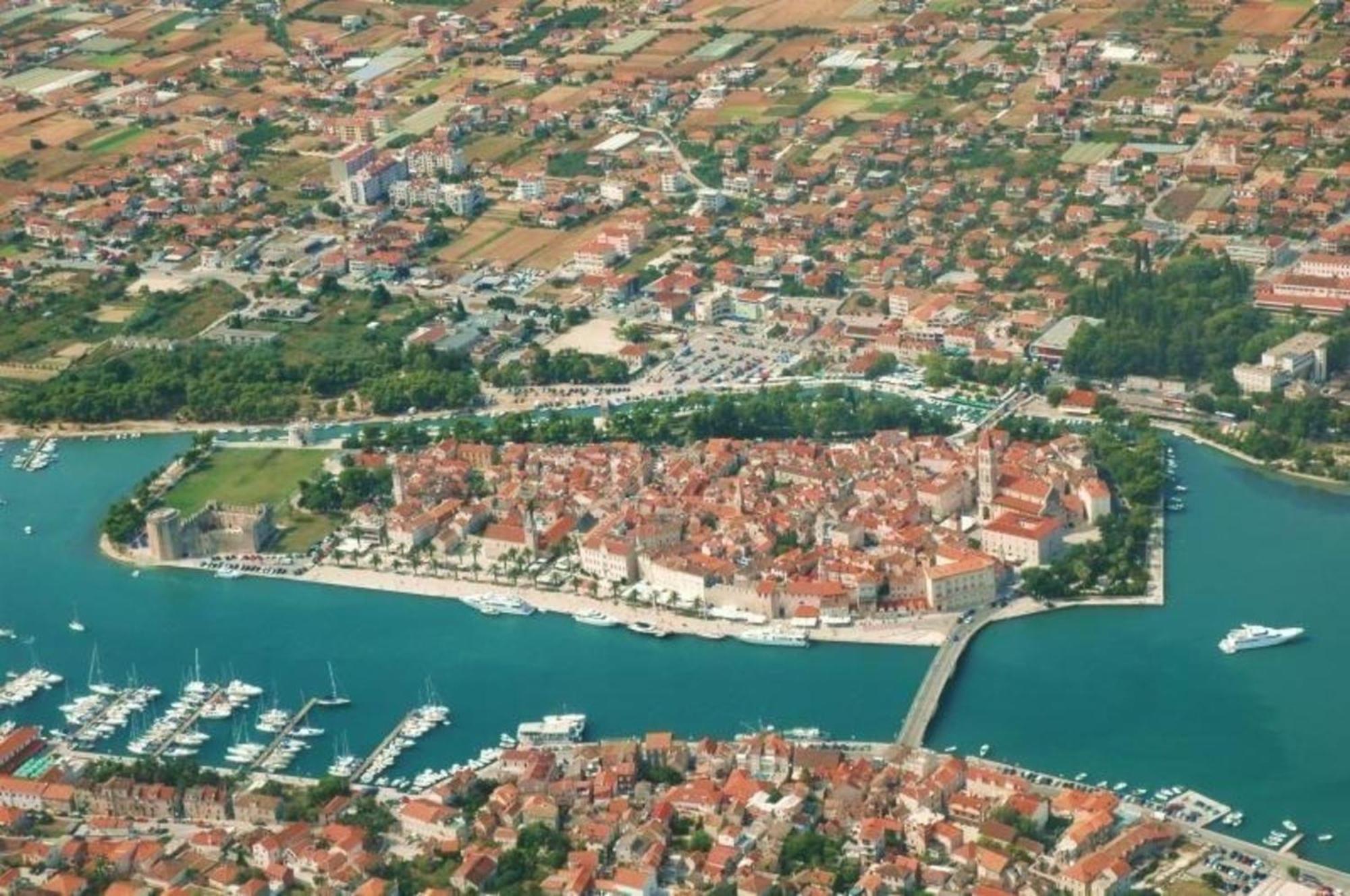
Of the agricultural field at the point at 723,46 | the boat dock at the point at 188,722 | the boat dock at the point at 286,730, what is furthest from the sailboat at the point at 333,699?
the agricultural field at the point at 723,46

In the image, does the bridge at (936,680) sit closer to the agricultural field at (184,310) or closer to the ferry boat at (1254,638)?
the ferry boat at (1254,638)

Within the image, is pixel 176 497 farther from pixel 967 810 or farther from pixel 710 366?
pixel 967 810

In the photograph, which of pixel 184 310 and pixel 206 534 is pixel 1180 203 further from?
pixel 206 534

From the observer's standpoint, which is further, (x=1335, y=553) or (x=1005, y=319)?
(x=1005, y=319)

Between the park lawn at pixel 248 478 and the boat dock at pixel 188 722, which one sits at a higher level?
the park lawn at pixel 248 478

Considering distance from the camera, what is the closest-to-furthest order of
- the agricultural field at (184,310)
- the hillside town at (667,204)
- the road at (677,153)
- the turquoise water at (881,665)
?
the turquoise water at (881,665), the hillside town at (667,204), the agricultural field at (184,310), the road at (677,153)

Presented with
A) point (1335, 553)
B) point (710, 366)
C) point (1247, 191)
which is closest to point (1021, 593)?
point (1335, 553)

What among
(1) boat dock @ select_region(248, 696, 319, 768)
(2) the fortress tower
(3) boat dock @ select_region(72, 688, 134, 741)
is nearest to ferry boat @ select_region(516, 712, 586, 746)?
(1) boat dock @ select_region(248, 696, 319, 768)
